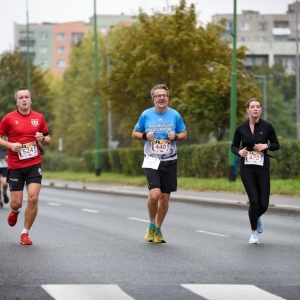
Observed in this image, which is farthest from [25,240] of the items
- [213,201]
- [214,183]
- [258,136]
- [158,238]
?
[214,183]

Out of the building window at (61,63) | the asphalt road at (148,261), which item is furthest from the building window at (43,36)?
the asphalt road at (148,261)

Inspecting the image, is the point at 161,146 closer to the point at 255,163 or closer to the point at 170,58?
the point at 255,163

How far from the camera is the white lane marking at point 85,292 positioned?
341 inches

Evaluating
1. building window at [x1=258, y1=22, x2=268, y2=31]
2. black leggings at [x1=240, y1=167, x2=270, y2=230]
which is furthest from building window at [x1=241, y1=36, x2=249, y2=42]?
black leggings at [x1=240, y1=167, x2=270, y2=230]

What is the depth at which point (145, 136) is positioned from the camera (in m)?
13.8

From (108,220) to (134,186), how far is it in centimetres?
2009

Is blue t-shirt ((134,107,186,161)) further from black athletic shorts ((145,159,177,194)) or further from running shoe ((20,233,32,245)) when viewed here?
running shoe ((20,233,32,245))

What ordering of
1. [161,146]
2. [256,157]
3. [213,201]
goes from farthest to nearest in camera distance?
[213,201], [256,157], [161,146]

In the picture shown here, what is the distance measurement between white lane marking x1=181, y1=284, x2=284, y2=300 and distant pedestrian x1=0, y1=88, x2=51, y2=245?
15.1ft

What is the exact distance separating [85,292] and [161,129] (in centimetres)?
505

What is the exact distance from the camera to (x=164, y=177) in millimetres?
13891

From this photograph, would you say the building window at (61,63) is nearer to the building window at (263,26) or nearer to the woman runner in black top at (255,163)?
the building window at (263,26)

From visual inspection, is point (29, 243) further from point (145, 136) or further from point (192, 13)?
point (192, 13)

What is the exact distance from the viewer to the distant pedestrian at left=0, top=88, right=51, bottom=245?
13.5 m
